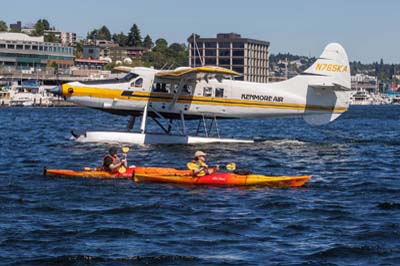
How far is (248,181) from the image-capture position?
72.8 feet

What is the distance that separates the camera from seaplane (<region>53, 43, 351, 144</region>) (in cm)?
3491

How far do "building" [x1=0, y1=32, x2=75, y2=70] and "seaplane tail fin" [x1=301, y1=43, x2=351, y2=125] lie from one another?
144 meters

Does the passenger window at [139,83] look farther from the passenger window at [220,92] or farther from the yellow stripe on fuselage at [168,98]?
the passenger window at [220,92]

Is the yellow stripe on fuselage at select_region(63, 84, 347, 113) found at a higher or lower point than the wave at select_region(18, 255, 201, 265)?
higher

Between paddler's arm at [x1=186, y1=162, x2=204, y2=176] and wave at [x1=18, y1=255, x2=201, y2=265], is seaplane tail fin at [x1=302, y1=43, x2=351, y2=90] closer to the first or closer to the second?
paddler's arm at [x1=186, y1=162, x2=204, y2=176]

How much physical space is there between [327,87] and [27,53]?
486ft

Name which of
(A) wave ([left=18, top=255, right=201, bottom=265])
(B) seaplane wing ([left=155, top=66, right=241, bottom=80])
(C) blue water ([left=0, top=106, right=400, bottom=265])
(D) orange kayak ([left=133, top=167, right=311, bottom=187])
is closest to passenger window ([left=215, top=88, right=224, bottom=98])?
(B) seaplane wing ([left=155, top=66, right=241, bottom=80])

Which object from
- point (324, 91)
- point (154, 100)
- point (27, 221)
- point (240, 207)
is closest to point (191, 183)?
point (240, 207)

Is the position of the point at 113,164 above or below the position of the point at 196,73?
below

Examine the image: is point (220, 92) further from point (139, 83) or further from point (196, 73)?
point (139, 83)


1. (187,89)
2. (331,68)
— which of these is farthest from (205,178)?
(331,68)

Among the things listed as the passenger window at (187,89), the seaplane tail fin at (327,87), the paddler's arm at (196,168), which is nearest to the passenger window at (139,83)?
the passenger window at (187,89)

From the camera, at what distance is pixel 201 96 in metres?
36.3

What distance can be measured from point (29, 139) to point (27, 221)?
2459cm
